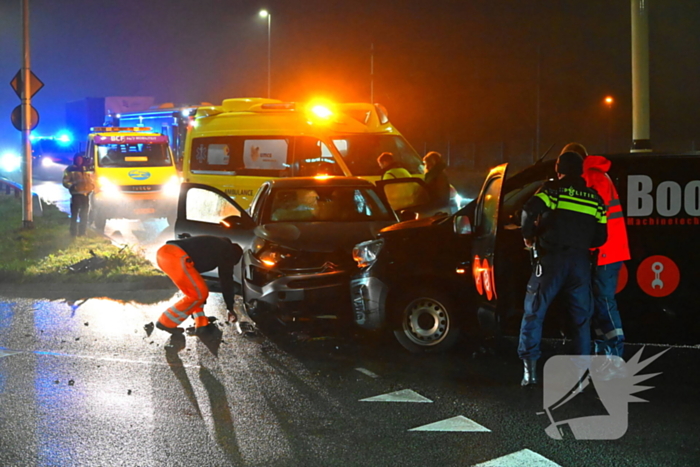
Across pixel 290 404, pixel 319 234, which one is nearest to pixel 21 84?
Result: pixel 319 234

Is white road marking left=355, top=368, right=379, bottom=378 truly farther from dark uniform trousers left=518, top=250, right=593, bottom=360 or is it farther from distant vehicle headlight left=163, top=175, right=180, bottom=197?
distant vehicle headlight left=163, top=175, right=180, bottom=197

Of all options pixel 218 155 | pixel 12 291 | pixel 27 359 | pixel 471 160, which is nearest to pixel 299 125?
pixel 218 155

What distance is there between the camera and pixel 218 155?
14898 mm

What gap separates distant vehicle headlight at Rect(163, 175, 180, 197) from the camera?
2048cm

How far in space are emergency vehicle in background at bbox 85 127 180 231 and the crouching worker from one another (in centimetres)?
1102

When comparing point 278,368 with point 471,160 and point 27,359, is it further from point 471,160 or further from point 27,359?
point 471,160

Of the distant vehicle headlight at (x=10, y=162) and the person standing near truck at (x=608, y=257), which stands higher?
the distant vehicle headlight at (x=10, y=162)

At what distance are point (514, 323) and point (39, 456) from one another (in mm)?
3459

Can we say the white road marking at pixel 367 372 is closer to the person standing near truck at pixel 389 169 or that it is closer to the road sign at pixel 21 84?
the person standing near truck at pixel 389 169

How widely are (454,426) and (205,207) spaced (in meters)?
5.72

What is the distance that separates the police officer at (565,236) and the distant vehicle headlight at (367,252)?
170 cm

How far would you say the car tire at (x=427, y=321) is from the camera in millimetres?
6871

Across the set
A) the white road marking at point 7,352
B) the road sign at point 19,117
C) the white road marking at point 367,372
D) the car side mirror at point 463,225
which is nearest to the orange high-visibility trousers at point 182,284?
the white road marking at point 7,352

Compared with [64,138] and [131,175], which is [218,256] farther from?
[64,138]
